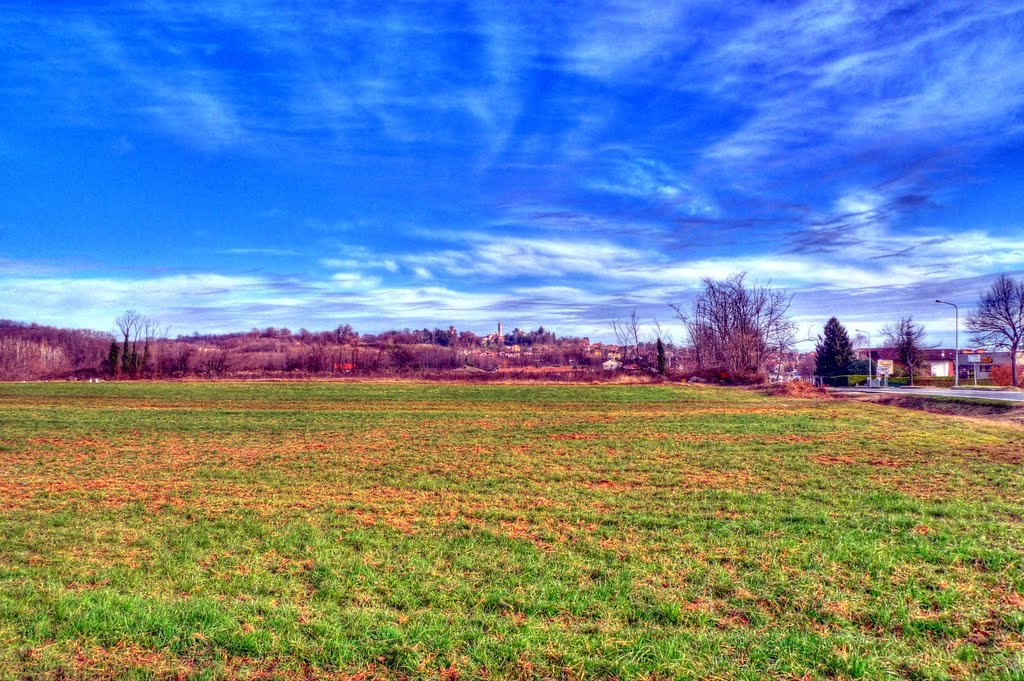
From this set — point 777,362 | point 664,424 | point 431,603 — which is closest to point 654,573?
point 431,603

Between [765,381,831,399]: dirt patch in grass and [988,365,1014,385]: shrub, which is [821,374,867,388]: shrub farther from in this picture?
[765,381,831,399]: dirt patch in grass

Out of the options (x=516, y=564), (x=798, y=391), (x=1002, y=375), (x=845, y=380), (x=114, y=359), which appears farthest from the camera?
(x=114, y=359)

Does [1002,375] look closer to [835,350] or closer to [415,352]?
[835,350]

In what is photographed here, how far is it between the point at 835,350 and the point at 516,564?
256ft

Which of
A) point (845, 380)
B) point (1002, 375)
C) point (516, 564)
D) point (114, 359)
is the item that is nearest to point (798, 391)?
point (1002, 375)

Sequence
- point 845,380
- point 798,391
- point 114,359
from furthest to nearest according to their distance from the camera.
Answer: point 114,359 < point 845,380 < point 798,391

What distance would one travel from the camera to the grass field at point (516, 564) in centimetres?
399

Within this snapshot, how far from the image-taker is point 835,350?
72375mm

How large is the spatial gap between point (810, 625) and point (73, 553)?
24.2 ft

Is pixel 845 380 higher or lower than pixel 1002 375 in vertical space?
lower

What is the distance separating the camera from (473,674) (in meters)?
3.76

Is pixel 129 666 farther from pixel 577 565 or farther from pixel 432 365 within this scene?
pixel 432 365

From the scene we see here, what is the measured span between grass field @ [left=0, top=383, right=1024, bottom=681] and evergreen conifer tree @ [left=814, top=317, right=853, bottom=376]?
2566 inches

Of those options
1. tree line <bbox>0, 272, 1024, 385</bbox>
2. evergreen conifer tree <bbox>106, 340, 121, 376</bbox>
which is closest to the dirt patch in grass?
tree line <bbox>0, 272, 1024, 385</bbox>
